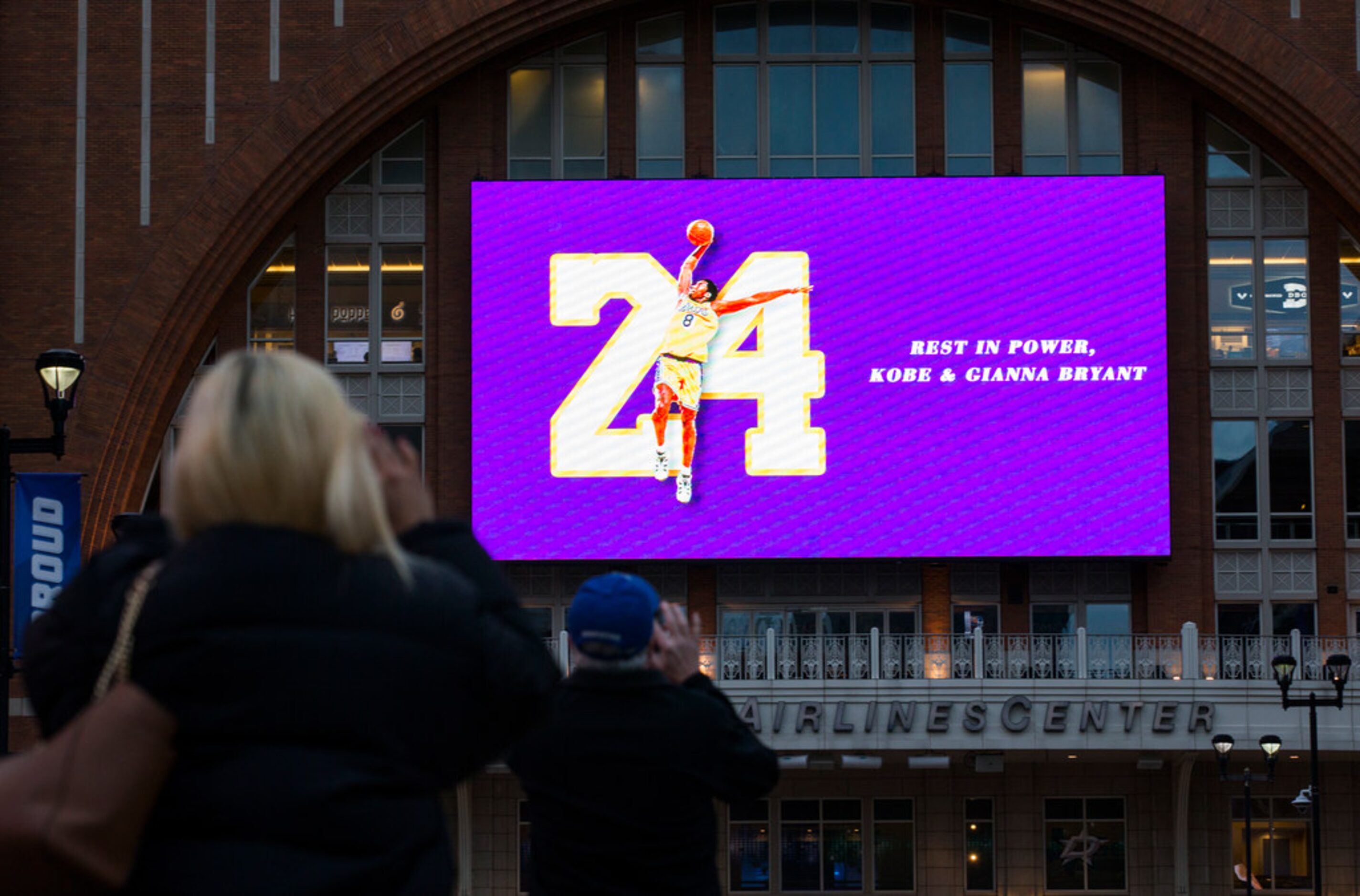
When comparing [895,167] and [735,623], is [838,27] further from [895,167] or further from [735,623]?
[735,623]

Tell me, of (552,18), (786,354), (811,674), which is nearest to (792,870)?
(811,674)

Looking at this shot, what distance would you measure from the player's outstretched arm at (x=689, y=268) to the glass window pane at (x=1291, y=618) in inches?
521

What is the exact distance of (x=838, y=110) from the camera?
119 feet

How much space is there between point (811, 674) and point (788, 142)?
35.9 feet

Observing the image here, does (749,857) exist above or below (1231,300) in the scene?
below

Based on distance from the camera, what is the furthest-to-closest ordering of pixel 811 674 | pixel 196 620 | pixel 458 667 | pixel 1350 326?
pixel 1350 326
pixel 811 674
pixel 458 667
pixel 196 620

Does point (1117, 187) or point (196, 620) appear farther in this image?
point (1117, 187)

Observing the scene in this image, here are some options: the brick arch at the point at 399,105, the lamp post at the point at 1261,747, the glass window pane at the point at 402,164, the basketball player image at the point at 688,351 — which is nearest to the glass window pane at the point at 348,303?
the glass window pane at the point at 402,164

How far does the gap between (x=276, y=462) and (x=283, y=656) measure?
0.90 feet

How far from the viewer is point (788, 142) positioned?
3600 centimetres

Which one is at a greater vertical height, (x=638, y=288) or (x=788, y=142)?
(x=788, y=142)

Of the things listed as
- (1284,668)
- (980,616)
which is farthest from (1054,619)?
(1284,668)

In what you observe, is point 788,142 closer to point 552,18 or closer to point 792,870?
point 552,18

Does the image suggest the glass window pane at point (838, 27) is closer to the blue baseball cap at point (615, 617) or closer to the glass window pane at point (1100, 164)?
the glass window pane at point (1100, 164)
